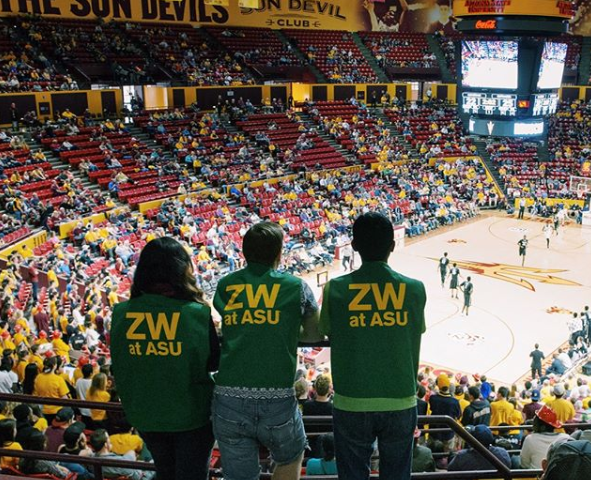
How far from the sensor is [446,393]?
8.35 metres

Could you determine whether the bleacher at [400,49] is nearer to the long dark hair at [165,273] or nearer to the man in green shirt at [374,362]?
the man in green shirt at [374,362]

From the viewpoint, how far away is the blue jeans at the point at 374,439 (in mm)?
2951

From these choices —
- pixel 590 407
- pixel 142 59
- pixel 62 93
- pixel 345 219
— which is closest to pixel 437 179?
pixel 345 219

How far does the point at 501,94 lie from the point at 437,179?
10.9m

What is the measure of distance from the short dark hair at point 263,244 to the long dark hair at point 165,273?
28 centimetres

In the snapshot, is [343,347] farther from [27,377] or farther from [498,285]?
[498,285]

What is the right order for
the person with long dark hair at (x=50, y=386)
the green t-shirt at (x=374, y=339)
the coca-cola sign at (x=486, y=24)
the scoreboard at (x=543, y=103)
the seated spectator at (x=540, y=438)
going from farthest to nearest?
the scoreboard at (x=543, y=103), the coca-cola sign at (x=486, y=24), the person with long dark hair at (x=50, y=386), the seated spectator at (x=540, y=438), the green t-shirt at (x=374, y=339)

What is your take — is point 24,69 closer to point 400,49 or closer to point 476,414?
point 400,49

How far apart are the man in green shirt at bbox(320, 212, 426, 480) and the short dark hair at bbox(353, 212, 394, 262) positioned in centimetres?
9

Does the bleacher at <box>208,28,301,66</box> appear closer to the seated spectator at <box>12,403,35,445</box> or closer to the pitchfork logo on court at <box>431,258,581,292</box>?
the pitchfork logo on court at <box>431,258,581,292</box>

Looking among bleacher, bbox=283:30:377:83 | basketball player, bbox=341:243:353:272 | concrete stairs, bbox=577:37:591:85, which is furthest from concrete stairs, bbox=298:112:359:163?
concrete stairs, bbox=577:37:591:85

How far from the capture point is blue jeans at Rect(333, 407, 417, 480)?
2.95 m

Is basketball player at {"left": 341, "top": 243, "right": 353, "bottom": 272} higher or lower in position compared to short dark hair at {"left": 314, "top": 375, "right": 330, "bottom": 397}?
lower

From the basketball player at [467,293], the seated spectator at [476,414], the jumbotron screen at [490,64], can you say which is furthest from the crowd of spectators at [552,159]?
the seated spectator at [476,414]
